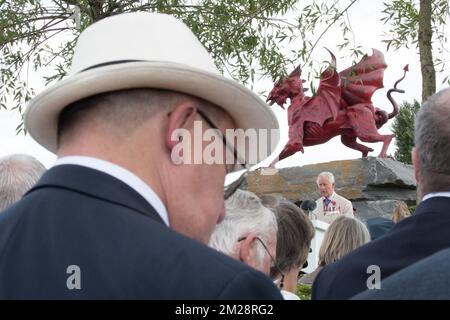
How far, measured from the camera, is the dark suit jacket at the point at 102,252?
1.36m

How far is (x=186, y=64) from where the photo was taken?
1.92 metres

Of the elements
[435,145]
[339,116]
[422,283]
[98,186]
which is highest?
[339,116]

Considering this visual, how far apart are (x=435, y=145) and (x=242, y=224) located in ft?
2.77

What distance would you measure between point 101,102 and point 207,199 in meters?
0.33

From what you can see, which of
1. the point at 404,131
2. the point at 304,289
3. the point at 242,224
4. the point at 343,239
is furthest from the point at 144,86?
the point at 404,131

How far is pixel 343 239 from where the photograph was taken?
446 cm

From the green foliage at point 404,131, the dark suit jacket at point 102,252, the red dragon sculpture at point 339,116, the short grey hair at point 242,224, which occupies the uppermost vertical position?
the green foliage at point 404,131

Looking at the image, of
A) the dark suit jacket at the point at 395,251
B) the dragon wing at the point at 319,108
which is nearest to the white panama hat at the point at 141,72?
the dark suit jacket at the point at 395,251

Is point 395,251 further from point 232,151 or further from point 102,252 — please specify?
point 102,252

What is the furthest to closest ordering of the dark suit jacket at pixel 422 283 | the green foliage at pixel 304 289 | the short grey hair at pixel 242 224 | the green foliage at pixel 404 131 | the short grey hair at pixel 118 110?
the green foliage at pixel 404 131
the green foliage at pixel 304 289
the short grey hair at pixel 242 224
the short grey hair at pixel 118 110
the dark suit jacket at pixel 422 283

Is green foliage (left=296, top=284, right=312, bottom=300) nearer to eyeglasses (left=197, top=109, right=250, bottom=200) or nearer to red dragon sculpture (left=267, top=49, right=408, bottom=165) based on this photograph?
eyeglasses (left=197, top=109, right=250, bottom=200)

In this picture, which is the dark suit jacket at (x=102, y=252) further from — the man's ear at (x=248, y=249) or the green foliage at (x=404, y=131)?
the green foliage at (x=404, y=131)

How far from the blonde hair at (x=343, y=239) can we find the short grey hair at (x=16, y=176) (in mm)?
1771

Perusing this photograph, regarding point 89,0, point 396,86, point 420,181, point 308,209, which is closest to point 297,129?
point 396,86
